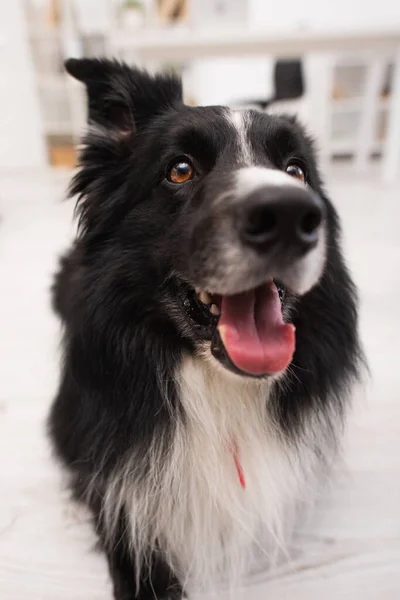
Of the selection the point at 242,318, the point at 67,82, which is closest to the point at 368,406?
the point at 242,318

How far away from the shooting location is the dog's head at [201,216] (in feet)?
2.36

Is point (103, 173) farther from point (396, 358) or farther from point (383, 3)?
point (383, 3)

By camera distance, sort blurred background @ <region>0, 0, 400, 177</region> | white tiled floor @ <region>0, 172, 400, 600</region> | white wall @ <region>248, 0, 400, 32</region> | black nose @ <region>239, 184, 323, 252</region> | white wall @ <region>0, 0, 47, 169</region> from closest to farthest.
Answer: black nose @ <region>239, 184, 323, 252</region>
white tiled floor @ <region>0, 172, 400, 600</region>
blurred background @ <region>0, 0, 400, 177</region>
white wall @ <region>0, 0, 47, 169</region>
white wall @ <region>248, 0, 400, 32</region>

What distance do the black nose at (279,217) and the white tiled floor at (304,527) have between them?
0.77m

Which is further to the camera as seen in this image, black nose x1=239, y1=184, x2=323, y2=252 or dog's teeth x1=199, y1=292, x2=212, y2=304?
dog's teeth x1=199, y1=292, x2=212, y2=304

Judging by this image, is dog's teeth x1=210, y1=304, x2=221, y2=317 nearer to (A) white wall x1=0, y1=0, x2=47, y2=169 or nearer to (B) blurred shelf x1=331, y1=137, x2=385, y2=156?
(B) blurred shelf x1=331, y1=137, x2=385, y2=156

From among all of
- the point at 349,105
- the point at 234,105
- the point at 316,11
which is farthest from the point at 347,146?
the point at 234,105

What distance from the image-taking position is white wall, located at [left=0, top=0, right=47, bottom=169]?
434 centimetres

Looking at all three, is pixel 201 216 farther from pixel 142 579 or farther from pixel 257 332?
pixel 142 579

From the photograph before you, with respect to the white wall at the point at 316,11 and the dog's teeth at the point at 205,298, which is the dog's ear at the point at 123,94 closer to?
the dog's teeth at the point at 205,298

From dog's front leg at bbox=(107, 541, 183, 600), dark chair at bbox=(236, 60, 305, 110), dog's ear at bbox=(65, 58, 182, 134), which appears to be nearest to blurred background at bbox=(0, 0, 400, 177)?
dark chair at bbox=(236, 60, 305, 110)

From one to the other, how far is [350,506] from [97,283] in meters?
0.86

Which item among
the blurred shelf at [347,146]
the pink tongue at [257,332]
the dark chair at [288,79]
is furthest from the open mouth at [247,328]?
the blurred shelf at [347,146]

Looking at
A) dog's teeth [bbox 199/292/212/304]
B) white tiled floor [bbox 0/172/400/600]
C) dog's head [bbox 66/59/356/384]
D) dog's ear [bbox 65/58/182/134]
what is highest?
dog's ear [bbox 65/58/182/134]
